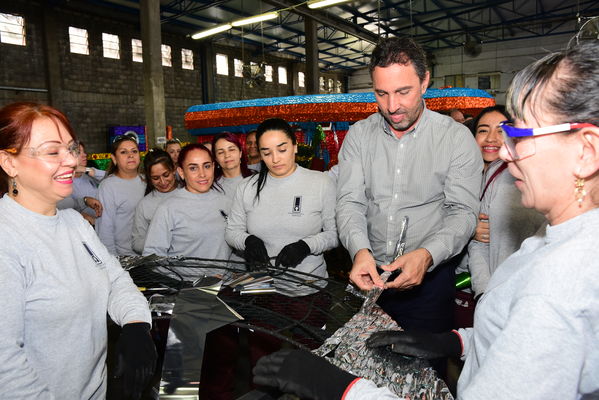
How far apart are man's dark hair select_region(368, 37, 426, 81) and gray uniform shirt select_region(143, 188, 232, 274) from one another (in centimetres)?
138

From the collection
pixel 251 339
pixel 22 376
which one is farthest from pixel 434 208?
pixel 22 376

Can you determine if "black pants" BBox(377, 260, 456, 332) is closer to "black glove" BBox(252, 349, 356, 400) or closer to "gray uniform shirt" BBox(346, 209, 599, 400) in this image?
"black glove" BBox(252, 349, 356, 400)

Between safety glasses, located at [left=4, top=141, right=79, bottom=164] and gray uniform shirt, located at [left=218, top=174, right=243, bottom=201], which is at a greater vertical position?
safety glasses, located at [left=4, top=141, right=79, bottom=164]

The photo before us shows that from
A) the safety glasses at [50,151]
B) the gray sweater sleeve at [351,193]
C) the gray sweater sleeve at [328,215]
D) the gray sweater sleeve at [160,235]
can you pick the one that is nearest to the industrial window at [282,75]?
the gray sweater sleeve at [160,235]

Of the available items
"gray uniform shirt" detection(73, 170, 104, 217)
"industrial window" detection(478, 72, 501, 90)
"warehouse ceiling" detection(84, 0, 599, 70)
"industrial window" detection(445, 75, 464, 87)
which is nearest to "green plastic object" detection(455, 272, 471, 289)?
"gray uniform shirt" detection(73, 170, 104, 217)

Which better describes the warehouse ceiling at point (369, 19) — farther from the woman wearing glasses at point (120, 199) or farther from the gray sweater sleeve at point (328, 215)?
the gray sweater sleeve at point (328, 215)

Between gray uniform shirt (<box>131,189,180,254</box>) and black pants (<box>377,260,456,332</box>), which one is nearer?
black pants (<box>377,260,456,332</box>)

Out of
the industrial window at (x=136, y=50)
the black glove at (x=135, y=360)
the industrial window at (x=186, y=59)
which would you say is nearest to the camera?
the black glove at (x=135, y=360)

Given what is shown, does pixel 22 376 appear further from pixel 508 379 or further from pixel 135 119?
pixel 135 119

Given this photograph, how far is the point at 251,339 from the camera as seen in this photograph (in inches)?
83.9

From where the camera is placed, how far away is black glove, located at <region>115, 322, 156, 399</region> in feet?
3.66

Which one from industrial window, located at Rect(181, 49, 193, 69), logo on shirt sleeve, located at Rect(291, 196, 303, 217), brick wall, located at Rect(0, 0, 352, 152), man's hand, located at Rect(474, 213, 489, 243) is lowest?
man's hand, located at Rect(474, 213, 489, 243)

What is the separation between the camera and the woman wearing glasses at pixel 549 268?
600mm

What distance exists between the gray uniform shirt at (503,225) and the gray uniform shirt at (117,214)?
2485 mm
